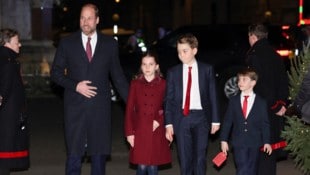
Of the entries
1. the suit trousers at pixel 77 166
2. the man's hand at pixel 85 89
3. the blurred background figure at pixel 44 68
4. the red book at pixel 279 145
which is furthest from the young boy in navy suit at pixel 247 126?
the blurred background figure at pixel 44 68

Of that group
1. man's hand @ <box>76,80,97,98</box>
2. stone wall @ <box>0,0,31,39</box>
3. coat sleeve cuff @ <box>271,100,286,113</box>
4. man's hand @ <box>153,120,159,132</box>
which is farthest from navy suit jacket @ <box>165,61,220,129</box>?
stone wall @ <box>0,0,31,39</box>

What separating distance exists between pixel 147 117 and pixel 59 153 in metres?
3.83

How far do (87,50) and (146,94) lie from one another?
77 centimetres

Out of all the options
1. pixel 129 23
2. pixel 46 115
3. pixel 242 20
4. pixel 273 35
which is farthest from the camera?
pixel 129 23

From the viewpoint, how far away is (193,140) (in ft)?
26.7

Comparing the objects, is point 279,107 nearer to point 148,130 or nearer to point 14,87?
point 148,130

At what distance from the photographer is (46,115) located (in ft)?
52.5

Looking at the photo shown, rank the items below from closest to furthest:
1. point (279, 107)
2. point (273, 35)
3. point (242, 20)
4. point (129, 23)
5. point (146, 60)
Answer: point (146, 60)
point (279, 107)
point (273, 35)
point (242, 20)
point (129, 23)

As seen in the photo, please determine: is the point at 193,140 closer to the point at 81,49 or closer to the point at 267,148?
the point at 267,148

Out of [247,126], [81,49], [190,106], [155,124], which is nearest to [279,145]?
[247,126]

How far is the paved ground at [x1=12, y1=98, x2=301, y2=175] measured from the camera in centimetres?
1028

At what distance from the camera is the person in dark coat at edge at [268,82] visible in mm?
8875

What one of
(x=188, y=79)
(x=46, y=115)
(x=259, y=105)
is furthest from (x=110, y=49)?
(x=46, y=115)

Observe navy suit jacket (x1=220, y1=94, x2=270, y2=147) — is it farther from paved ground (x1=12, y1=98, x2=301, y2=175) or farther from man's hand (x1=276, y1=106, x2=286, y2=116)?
paved ground (x1=12, y1=98, x2=301, y2=175)
